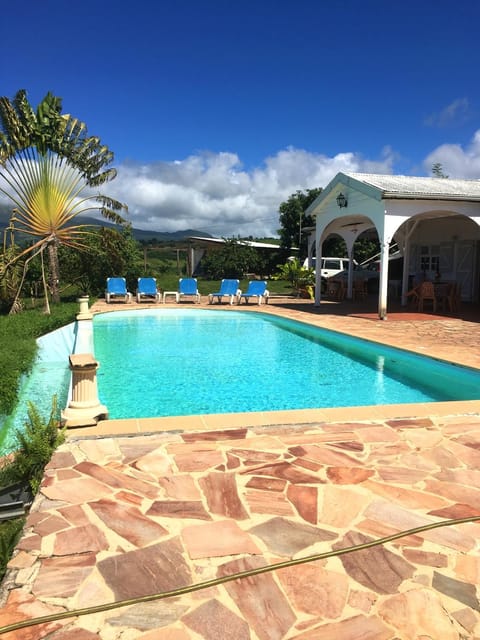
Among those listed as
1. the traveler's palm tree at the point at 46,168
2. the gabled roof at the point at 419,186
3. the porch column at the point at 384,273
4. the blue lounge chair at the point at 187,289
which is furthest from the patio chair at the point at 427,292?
the traveler's palm tree at the point at 46,168

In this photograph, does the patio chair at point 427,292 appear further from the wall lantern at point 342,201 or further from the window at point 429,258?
the window at point 429,258

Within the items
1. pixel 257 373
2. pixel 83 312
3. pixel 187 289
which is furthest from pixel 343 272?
pixel 257 373

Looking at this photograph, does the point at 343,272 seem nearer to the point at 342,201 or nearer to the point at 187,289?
the point at 187,289

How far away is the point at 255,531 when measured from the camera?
2.79 metres

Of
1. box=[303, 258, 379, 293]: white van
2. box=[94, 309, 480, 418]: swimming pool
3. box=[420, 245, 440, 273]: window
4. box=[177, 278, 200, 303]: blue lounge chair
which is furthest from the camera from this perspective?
box=[303, 258, 379, 293]: white van

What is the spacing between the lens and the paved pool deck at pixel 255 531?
210cm

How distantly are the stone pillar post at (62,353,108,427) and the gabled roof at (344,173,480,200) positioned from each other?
996cm

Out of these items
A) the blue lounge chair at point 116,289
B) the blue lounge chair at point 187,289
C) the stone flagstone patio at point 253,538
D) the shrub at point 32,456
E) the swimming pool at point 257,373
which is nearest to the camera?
the stone flagstone patio at point 253,538

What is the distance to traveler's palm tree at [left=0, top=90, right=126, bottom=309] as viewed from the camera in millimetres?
14641

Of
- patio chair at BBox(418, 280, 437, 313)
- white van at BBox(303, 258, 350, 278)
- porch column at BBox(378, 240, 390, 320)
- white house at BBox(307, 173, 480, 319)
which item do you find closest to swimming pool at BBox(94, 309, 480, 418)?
porch column at BBox(378, 240, 390, 320)

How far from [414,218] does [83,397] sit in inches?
605

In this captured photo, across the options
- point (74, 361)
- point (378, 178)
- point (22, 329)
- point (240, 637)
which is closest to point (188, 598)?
point (240, 637)

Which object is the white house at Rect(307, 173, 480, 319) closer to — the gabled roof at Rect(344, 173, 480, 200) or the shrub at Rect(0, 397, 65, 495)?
the gabled roof at Rect(344, 173, 480, 200)

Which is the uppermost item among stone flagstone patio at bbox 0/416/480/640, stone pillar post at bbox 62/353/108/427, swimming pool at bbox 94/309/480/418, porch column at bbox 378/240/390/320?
porch column at bbox 378/240/390/320
